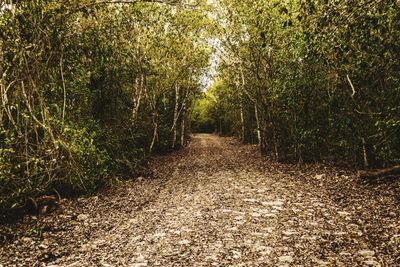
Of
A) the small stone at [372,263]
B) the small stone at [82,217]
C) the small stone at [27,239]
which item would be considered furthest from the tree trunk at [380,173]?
the small stone at [27,239]

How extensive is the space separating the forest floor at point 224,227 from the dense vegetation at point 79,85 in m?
1.44

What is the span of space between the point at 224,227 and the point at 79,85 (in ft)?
30.8

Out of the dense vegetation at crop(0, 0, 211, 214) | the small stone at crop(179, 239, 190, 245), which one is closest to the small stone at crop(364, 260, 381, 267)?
the small stone at crop(179, 239, 190, 245)

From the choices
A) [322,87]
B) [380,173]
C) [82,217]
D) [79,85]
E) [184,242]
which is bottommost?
[82,217]

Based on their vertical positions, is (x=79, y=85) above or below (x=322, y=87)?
above

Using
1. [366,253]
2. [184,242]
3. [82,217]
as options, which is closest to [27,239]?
[82,217]

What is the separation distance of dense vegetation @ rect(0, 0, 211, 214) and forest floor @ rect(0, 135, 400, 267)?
4.74ft

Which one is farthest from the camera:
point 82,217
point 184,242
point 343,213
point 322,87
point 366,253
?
point 322,87

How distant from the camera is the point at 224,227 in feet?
28.7

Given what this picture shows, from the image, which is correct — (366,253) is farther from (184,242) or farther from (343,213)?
(184,242)

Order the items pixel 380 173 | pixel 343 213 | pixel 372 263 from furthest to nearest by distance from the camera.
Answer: pixel 380 173 < pixel 343 213 < pixel 372 263

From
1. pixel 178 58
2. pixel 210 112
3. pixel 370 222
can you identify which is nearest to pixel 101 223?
pixel 370 222

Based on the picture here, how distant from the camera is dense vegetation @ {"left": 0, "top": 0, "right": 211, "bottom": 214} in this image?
27.8 feet

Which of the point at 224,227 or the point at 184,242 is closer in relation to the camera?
the point at 184,242
